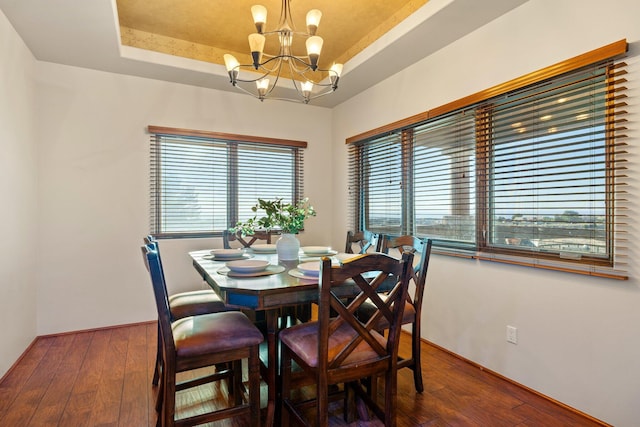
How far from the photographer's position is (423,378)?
2.42 meters

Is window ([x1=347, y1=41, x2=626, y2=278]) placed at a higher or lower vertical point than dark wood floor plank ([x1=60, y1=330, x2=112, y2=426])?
higher

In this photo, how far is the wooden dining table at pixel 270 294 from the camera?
1.55 meters

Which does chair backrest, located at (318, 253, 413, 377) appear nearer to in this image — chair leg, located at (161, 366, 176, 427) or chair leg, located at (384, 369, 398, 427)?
chair leg, located at (384, 369, 398, 427)

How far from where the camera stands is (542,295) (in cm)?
217

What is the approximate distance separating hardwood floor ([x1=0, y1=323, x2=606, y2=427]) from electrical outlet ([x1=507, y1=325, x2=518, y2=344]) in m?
0.29

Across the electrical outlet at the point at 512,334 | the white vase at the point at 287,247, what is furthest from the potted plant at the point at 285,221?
the electrical outlet at the point at 512,334

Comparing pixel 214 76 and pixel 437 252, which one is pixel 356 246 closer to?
pixel 437 252

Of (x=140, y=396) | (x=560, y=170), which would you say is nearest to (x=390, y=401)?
(x=140, y=396)

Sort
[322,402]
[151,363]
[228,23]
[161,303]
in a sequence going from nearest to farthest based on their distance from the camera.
A: [322,402], [161,303], [151,363], [228,23]

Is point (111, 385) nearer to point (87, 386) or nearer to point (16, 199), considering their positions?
point (87, 386)

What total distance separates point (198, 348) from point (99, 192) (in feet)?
8.32

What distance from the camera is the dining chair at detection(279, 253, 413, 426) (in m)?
1.46

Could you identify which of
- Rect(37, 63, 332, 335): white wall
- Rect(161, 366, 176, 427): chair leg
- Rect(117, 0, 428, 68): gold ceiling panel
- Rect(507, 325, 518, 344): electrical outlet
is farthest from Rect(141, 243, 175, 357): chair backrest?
Rect(117, 0, 428, 68): gold ceiling panel

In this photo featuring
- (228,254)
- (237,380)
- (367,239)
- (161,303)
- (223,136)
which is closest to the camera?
(161,303)
